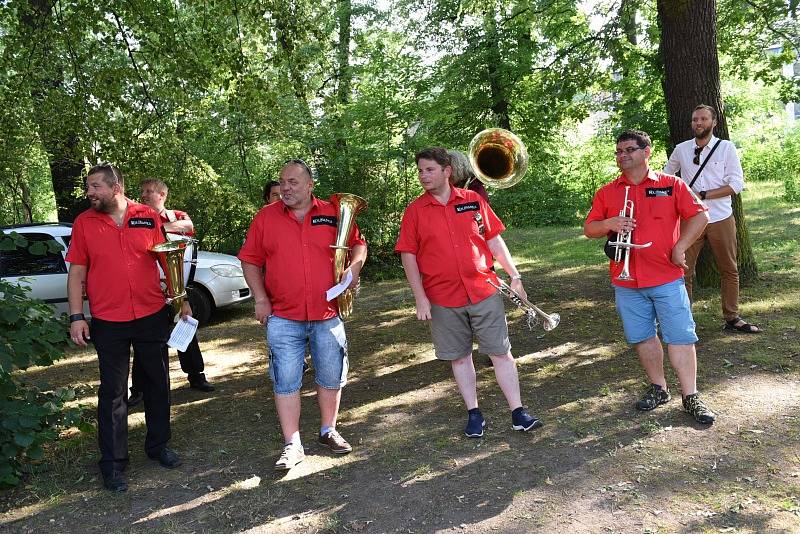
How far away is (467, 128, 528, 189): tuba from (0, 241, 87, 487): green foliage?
10.1 ft

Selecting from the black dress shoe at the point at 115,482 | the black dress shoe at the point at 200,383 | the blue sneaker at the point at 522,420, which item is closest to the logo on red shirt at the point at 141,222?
the black dress shoe at the point at 115,482

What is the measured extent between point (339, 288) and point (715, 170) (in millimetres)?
3602

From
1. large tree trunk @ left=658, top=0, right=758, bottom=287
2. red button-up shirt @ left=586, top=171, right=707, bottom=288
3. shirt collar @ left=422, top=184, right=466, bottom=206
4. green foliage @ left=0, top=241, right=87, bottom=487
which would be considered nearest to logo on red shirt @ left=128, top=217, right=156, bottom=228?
green foliage @ left=0, top=241, right=87, bottom=487

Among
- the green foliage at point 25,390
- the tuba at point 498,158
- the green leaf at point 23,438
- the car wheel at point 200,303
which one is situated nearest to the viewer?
the green leaf at point 23,438

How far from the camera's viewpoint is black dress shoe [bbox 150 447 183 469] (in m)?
4.50

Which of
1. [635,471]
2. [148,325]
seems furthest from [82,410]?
[635,471]

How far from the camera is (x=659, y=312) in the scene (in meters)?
4.52

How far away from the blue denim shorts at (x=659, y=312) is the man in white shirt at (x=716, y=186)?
1414mm

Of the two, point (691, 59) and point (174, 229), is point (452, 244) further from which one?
point (691, 59)

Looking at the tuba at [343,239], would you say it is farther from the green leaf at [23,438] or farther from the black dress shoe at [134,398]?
the black dress shoe at [134,398]

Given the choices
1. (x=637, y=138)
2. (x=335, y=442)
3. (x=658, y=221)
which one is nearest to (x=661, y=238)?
(x=658, y=221)

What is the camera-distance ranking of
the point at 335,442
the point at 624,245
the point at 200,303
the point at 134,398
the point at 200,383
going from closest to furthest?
the point at 624,245 < the point at 335,442 < the point at 134,398 < the point at 200,383 < the point at 200,303

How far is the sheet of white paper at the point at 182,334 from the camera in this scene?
430cm

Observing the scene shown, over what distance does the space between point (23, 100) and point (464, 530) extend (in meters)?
7.81
